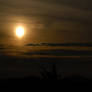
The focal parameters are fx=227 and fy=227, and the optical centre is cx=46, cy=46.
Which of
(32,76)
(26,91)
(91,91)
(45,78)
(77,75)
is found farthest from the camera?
(77,75)

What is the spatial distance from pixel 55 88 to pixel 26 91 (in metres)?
3.81

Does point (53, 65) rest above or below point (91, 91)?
above

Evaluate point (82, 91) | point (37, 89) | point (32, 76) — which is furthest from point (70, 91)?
point (32, 76)

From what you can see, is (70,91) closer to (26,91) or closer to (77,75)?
(26,91)

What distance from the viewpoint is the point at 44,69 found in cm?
3594

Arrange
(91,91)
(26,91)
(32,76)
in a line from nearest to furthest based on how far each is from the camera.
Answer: (26,91)
(91,91)
(32,76)

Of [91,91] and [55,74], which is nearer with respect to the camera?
[91,91]

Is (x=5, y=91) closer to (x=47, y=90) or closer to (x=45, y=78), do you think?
(x=47, y=90)

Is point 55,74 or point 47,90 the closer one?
point 47,90

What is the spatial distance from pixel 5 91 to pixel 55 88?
20.0ft

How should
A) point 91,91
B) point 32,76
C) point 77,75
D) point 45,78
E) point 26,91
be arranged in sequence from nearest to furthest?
point 26,91, point 91,91, point 45,78, point 32,76, point 77,75

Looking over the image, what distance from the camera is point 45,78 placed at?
117 feet

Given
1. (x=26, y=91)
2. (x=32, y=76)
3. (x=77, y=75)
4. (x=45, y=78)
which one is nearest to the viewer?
(x=26, y=91)

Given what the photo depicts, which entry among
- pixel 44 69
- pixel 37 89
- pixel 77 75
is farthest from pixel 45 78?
pixel 77 75
